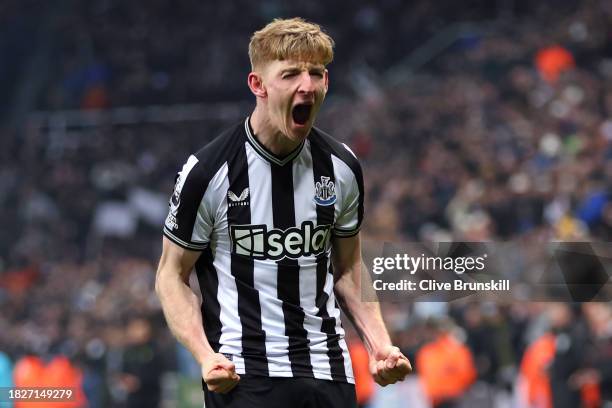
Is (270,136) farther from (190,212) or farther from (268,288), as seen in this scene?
(268,288)

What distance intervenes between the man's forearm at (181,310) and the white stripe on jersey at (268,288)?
0.21 meters

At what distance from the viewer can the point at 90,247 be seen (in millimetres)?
15367

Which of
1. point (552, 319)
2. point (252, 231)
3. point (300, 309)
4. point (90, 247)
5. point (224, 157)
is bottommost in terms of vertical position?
point (300, 309)

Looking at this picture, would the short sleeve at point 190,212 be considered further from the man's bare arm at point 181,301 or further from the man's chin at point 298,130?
the man's chin at point 298,130

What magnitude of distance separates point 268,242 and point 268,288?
15cm

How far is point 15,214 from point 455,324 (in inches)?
323

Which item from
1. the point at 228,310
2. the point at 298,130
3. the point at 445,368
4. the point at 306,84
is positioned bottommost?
the point at 228,310

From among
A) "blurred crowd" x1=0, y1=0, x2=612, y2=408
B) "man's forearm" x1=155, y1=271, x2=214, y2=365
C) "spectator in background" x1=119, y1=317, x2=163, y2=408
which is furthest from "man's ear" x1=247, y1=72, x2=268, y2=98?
"spectator in background" x1=119, y1=317, x2=163, y2=408

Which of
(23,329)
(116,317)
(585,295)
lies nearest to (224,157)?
(585,295)

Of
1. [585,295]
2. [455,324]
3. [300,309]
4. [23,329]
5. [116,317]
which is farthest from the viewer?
[23,329]

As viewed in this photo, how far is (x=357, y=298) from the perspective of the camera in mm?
4070

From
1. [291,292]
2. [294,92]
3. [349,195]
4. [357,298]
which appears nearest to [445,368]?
[357,298]

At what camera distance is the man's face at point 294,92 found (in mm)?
3639

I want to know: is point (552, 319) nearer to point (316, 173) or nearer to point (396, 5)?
point (316, 173)
